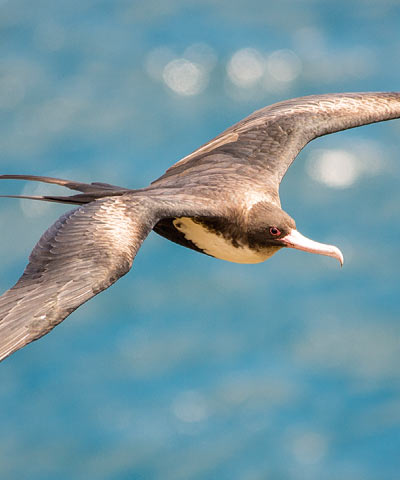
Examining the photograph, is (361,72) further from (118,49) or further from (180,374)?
(180,374)

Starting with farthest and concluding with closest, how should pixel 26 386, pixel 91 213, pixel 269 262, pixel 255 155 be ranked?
pixel 269 262 < pixel 26 386 < pixel 255 155 < pixel 91 213

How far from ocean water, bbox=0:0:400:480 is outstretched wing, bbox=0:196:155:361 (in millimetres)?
29746

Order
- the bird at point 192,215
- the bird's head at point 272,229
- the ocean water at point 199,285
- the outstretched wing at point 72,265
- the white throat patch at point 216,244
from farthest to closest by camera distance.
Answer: the ocean water at point 199,285
the white throat patch at point 216,244
the bird's head at point 272,229
the bird at point 192,215
the outstretched wing at point 72,265

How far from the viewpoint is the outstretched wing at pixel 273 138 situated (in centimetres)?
1059

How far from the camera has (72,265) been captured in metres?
8.51

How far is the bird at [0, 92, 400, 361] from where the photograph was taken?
26.9 feet

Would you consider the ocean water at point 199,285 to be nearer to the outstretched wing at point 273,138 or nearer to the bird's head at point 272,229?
the outstretched wing at point 273,138

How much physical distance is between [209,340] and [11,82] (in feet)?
42.5

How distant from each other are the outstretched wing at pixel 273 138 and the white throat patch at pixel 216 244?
414 millimetres

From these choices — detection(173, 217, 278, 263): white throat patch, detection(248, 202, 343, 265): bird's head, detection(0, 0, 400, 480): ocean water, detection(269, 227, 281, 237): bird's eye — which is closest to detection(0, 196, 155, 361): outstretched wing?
detection(173, 217, 278, 263): white throat patch

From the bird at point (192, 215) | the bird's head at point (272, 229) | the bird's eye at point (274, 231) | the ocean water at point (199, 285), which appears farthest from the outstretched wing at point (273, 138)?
the ocean water at point (199, 285)

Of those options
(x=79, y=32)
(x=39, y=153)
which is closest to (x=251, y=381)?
(x=39, y=153)

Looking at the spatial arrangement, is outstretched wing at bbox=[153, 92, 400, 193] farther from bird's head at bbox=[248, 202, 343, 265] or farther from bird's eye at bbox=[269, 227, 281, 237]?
bird's eye at bbox=[269, 227, 281, 237]

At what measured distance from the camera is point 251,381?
42.2 m
